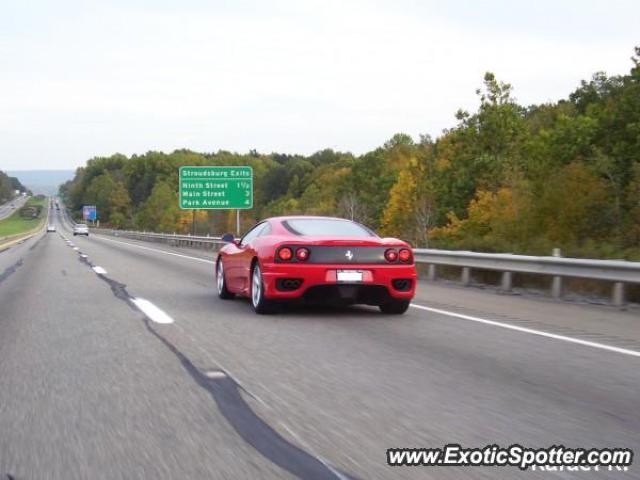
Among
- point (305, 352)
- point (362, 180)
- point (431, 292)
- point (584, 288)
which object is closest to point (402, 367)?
point (305, 352)

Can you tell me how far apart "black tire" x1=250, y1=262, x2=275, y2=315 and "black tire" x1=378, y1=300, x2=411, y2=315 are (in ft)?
4.68

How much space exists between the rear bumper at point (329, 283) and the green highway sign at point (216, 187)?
2939 centimetres

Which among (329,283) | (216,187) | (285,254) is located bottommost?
(329,283)

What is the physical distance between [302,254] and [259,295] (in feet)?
2.70

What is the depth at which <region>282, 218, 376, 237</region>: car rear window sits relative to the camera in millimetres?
9180

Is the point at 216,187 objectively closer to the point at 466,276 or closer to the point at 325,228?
the point at 466,276

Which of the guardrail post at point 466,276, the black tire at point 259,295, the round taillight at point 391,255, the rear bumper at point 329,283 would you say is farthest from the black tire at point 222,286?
the guardrail post at point 466,276

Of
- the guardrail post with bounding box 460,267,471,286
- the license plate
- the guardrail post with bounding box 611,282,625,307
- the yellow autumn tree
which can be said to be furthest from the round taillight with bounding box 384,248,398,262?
the yellow autumn tree

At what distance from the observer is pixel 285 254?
8.70 metres

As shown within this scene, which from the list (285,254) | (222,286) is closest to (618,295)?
(285,254)

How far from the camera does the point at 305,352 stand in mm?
6598

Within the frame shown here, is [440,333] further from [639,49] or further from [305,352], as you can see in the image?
[639,49]

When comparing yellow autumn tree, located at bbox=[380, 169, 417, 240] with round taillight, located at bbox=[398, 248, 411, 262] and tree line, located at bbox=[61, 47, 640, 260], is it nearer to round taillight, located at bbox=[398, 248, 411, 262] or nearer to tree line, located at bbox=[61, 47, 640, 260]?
tree line, located at bbox=[61, 47, 640, 260]

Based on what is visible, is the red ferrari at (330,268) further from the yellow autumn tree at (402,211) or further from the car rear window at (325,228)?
the yellow autumn tree at (402,211)
